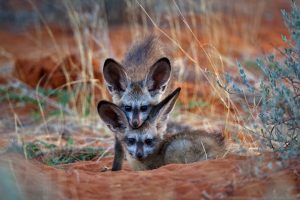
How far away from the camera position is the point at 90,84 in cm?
1106

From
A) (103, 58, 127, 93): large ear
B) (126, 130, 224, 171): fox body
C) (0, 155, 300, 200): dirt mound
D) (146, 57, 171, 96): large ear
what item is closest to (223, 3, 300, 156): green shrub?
(0, 155, 300, 200): dirt mound

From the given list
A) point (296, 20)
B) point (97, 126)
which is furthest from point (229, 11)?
point (296, 20)

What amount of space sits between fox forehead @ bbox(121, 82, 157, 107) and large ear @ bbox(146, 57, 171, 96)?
11 cm

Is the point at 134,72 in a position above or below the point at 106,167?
above

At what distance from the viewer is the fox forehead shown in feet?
26.7

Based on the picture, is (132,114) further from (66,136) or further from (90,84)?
(90,84)

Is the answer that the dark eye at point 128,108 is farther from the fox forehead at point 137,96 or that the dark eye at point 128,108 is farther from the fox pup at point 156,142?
the fox pup at point 156,142

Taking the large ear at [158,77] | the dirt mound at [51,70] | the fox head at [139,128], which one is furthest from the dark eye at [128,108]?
the dirt mound at [51,70]

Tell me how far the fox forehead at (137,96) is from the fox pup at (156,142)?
390mm

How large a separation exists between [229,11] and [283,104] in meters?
14.8

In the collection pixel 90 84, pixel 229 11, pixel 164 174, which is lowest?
pixel 164 174

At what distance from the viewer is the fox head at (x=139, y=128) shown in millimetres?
7320

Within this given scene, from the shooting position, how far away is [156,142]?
743cm

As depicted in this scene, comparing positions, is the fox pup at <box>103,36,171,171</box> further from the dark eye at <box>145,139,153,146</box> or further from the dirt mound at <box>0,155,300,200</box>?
the dirt mound at <box>0,155,300,200</box>
